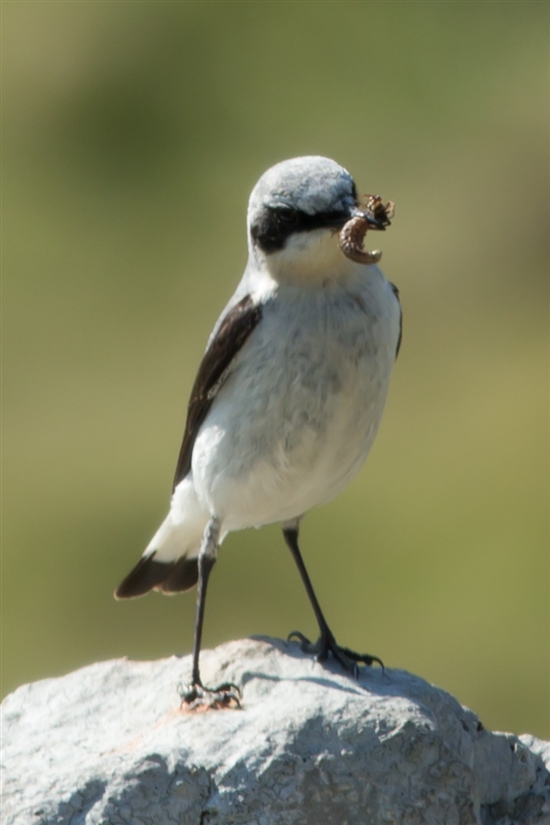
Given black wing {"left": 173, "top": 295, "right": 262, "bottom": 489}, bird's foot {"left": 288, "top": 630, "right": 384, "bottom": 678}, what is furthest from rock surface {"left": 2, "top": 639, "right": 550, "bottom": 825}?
black wing {"left": 173, "top": 295, "right": 262, "bottom": 489}

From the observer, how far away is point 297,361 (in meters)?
5.82

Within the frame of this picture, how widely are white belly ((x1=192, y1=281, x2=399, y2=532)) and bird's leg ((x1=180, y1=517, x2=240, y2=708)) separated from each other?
338 millimetres

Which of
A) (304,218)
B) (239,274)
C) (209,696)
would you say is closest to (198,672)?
(209,696)

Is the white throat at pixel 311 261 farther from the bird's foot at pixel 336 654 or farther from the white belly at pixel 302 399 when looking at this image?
the bird's foot at pixel 336 654

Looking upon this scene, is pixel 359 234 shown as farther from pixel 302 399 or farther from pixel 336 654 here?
pixel 336 654

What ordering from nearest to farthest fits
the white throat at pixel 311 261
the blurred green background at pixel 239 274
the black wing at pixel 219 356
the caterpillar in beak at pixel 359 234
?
the caterpillar in beak at pixel 359 234 < the white throat at pixel 311 261 < the black wing at pixel 219 356 < the blurred green background at pixel 239 274

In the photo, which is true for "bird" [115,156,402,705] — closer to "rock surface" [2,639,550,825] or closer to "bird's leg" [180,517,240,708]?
"bird's leg" [180,517,240,708]

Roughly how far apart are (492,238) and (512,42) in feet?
11.1

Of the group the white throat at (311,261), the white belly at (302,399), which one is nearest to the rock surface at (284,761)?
the white belly at (302,399)

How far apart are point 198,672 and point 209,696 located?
329 millimetres

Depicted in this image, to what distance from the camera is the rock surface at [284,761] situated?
5098 millimetres

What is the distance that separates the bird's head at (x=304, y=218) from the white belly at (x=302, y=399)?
12cm

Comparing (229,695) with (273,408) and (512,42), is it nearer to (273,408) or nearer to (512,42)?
(273,408)

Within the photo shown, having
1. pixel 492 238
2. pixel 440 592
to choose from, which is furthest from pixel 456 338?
pixel 440 592
